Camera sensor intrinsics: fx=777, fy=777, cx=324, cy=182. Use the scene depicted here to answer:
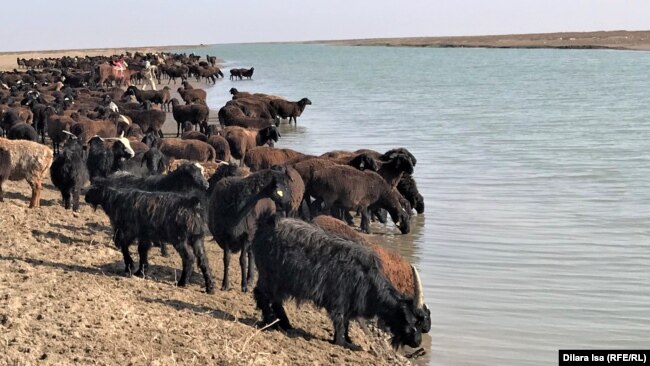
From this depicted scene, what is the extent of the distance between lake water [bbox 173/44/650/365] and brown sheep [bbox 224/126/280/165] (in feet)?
9.28

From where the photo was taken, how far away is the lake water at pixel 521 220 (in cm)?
760

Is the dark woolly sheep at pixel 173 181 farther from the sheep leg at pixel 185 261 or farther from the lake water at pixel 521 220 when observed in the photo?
the lake water at pixel 521 220

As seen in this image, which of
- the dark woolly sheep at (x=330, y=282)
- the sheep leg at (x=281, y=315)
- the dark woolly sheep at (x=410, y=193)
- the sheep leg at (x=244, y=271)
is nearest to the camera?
the dark woolly sheep at (x=330, y=282)

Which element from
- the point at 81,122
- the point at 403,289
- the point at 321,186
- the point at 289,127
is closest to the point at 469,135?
the point at 289,127

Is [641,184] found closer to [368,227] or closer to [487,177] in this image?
[487,177]

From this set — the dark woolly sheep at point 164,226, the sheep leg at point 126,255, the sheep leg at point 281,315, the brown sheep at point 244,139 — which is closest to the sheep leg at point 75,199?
the dark woolly sheep at point 164,226

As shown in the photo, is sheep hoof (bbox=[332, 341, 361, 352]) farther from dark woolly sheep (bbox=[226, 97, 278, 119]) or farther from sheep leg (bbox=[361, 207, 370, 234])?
dark woolly sheep (bbox=[226, 97, 278, 119])

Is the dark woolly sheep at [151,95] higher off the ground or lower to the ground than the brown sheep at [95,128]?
lower

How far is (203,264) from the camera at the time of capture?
7.56 metres

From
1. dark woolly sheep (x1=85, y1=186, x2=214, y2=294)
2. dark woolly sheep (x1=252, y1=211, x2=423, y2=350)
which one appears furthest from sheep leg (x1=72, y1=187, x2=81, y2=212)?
dark woolly sheep (x1=252, y1=211, x2=423, y2=350)

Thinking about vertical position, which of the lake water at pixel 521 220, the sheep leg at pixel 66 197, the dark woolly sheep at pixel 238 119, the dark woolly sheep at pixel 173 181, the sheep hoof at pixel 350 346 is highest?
the dark woolly sheep at pixel 173 181

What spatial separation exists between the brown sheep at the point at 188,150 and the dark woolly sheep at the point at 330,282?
807 centimetres

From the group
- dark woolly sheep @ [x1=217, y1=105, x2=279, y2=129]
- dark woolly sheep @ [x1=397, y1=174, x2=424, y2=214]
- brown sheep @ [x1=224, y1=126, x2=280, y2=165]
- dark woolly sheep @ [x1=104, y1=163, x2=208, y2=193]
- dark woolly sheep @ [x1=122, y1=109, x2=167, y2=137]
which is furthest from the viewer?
dark woolly sheep @ [x1=217, y1=105, x2=279, y2=129]

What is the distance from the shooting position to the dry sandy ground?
5.20 meters
